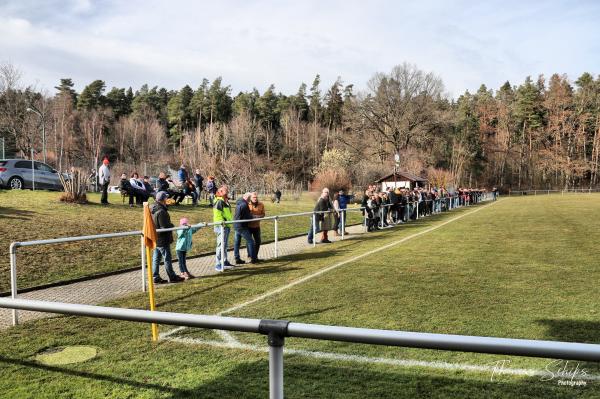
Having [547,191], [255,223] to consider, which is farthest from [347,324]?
[547,191]

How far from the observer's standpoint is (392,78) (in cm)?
6512

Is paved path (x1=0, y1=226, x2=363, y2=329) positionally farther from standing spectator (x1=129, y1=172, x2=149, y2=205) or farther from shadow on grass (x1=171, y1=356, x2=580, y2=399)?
standing spectator (x1=129, y1=172, x2=149, y2=205)

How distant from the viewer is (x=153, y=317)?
2467 mm

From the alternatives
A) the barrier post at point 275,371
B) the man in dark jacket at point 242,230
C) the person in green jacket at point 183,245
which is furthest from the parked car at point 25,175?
the barrier post at point 275,371

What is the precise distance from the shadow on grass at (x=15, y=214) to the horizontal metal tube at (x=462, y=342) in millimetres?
14920

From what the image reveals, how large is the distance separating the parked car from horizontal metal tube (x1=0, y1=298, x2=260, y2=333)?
2346 centimetres

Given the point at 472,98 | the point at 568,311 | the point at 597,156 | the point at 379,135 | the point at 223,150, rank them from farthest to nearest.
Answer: the point at 472,98 < the point at 597,156 < the point at 223,150 < the point at 379,135 < the point at 568,311

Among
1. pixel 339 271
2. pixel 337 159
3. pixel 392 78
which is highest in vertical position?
pixel 392 78

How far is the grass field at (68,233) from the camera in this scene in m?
10.9

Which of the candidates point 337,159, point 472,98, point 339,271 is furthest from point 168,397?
point 472,98

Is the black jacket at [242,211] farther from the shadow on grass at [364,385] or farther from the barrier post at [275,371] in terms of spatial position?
the barrier post at [275,371]

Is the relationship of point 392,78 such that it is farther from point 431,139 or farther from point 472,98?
point 472,98

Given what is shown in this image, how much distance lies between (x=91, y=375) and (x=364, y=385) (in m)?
2.83

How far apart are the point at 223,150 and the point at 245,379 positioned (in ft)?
238
